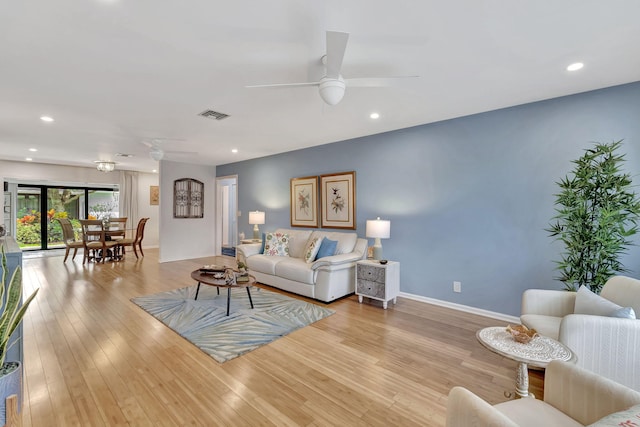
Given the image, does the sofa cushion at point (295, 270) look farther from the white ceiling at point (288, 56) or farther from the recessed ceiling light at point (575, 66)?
the recessed ceiling light at point (575, 66)

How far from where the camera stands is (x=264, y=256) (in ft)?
15.9

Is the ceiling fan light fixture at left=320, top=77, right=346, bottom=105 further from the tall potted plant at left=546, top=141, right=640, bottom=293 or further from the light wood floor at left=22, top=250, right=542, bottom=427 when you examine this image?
the tall potted plant at left=546, top=141, right=640, bottom=293

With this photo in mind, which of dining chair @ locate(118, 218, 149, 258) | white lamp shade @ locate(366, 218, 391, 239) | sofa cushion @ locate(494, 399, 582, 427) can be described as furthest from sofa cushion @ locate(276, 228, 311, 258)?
dining chair @ locate(118, 218, 149, 258)

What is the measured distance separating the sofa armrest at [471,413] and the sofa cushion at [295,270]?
295 centimetres

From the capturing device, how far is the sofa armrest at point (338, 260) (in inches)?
152

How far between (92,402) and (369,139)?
4.38 meters

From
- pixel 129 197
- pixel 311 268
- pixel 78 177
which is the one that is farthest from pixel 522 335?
pixel 78 177

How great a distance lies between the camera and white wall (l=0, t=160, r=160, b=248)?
7227 millimetres

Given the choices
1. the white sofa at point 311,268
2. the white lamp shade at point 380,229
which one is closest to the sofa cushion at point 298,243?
the white sofa at point 311,268

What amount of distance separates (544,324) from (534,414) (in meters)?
1.30

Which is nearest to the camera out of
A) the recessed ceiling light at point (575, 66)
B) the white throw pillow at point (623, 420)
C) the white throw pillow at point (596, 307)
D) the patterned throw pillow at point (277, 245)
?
the white throw pillow at point (623, 420)

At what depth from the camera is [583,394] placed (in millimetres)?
1165

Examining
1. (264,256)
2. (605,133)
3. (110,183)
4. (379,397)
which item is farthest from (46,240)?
(605,133)

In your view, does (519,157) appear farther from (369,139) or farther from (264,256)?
(264,256)
